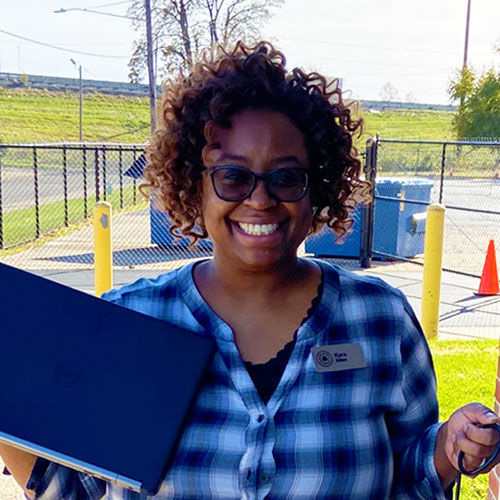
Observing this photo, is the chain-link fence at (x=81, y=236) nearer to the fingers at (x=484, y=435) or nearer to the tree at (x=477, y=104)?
the fingers at (x=484, y=435)

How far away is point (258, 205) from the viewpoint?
1522mm

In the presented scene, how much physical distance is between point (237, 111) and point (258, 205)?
235mm

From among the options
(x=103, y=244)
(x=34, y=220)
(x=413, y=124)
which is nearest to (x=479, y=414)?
(x=103, y=244)

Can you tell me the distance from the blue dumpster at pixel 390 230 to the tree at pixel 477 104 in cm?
2307

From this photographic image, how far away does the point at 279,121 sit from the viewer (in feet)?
5.16

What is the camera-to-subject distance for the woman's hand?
4.44ft

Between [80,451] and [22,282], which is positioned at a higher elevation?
[22,282]

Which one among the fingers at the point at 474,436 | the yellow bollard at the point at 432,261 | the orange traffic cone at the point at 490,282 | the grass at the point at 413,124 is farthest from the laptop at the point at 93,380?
the grass at the point at 413,124

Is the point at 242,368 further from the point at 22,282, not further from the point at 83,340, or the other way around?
the point at 22,282

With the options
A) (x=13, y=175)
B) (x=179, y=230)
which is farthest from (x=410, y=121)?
(x=179, y=230)

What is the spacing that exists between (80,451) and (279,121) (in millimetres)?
838

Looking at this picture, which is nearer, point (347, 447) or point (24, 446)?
point (24, 446)

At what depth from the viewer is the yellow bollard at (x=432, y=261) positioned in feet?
20.0

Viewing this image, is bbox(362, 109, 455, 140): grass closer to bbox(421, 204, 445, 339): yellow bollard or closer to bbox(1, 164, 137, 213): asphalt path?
bbox(1, 164, 137, 213): asphalt path
